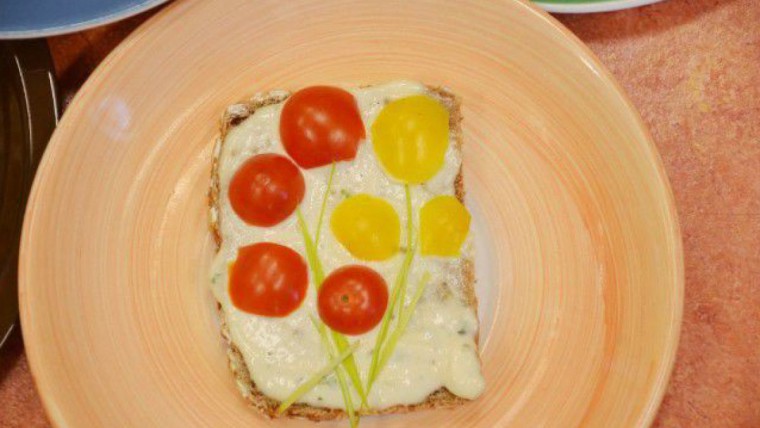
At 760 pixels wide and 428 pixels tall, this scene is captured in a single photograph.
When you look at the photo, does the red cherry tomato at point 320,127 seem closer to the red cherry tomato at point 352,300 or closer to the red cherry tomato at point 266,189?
the red cherry tomato at point 266,189

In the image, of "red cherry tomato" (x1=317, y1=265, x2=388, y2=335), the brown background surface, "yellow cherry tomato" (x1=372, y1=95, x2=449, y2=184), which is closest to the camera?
"red cherry tomato" (x1=317, y1=265, x2=388, y2=335)

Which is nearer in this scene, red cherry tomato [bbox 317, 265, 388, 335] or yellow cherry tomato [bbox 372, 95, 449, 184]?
red cherry tomato [bbox 317, 265, 388, 335]

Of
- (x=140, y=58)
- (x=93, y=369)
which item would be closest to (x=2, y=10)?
(x=140, y=58)

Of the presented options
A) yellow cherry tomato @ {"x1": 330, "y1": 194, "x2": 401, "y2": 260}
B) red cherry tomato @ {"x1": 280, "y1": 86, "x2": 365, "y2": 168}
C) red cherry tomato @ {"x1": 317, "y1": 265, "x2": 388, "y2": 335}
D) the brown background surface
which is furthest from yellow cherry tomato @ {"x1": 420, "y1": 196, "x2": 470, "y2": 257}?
the brown background surface

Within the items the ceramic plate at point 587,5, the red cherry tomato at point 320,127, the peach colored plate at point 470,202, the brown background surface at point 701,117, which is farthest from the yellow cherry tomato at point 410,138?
the brown background surface at point 701,117

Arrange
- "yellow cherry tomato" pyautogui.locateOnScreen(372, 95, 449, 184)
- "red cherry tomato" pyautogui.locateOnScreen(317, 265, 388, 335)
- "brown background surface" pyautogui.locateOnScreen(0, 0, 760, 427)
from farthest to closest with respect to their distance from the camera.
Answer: "brown background surface" pyautogui.locateOnScreen(0, 0, 760, 427) → "yellow cherry tomato" pyautogui.locateOnScreen(372, 95, 449, 184) → "red cherry tomato" pyautogui.locateOnScreen(317, 265, 388, 335)

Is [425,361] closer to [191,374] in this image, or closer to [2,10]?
[191,374]

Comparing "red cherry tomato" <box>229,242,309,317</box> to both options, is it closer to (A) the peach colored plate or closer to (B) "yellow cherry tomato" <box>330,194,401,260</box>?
(B) "yellow cherry tomato" <box>330,194,401,260</box>
